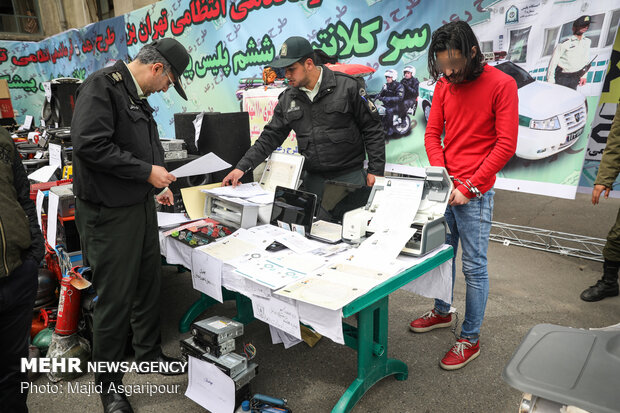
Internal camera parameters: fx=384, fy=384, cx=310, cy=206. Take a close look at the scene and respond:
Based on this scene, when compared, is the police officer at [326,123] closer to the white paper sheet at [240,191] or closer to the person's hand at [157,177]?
the white paper sheet at [240,191]

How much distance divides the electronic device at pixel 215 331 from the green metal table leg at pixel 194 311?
2.59 feet

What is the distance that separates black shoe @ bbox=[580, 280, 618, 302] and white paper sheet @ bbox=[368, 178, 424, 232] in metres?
2.04

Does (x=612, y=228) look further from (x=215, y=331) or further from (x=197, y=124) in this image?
(x=197, y=124)

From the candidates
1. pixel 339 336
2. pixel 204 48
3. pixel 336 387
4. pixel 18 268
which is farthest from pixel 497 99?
pixel 204 48

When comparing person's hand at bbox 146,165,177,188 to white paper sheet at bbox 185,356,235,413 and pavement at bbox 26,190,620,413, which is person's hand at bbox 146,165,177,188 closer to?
white paper sheet at bbox 185,356,235,413

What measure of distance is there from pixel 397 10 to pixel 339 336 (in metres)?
2.94

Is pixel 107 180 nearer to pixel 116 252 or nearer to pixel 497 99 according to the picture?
pixel 116 252

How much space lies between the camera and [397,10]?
10.7 ft

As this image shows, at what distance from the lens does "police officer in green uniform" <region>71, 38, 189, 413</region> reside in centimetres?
156

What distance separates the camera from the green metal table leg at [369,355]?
5.53ft

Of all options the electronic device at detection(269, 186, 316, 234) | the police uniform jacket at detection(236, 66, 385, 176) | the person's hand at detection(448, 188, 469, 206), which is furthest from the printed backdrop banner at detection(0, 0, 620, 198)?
the electronic device at detection(269, 186, 316, 234)

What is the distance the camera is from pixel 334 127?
2330mm

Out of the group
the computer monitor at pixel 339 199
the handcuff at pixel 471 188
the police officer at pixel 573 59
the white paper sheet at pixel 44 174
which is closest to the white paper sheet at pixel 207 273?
the computer monitor at pixel 339 199

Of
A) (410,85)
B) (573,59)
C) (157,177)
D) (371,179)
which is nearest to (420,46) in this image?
(410,85)
